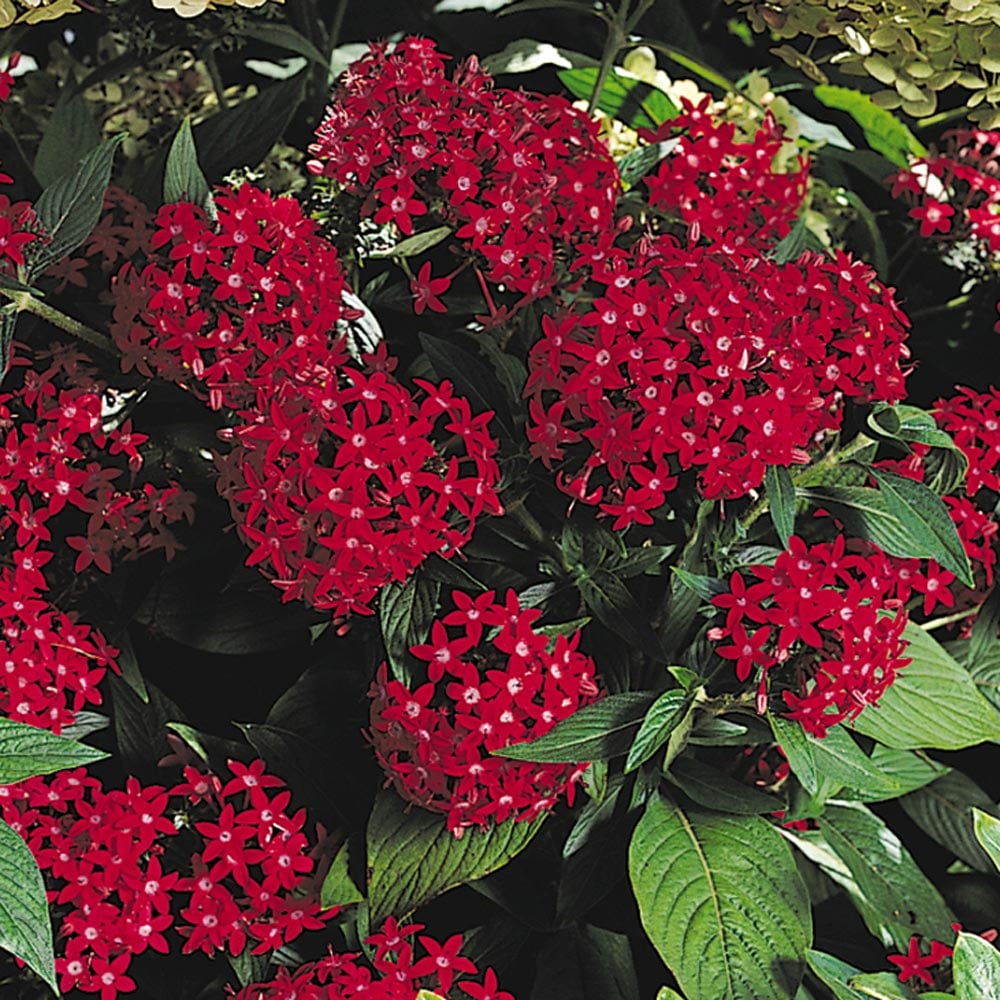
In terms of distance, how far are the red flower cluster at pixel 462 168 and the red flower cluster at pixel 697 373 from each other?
5cm

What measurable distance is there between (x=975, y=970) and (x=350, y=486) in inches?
16.2

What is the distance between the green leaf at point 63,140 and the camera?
3.23 feet

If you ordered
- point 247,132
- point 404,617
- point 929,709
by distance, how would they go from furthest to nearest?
1. point 247,132
2. point 929,709
3. point 404,617

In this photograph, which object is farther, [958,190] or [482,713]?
[958,190]

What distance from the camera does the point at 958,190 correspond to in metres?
1.09

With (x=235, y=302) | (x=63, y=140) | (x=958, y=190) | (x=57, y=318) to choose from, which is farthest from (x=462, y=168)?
(x=958, y=190)

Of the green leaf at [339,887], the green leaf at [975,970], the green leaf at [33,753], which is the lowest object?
the green leaf at [339,887]

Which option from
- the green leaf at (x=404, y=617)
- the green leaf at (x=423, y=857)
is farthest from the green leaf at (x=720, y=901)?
the green leaf at (x=404, y=617)

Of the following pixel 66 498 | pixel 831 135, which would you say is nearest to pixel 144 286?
pixel 66 498

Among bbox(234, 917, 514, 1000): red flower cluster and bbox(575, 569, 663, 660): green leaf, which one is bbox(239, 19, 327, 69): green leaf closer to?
bbox(575, 569, 663, 660): green leaf

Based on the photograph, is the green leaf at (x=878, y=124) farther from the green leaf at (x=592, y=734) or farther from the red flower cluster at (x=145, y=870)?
the red flower cluster at (x=145, y=870)

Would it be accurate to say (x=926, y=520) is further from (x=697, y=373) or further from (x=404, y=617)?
(x=404, y=617)

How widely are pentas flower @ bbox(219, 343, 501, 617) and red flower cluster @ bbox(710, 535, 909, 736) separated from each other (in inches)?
6.0

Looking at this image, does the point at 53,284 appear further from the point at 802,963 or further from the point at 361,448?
the point at 802,963
